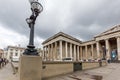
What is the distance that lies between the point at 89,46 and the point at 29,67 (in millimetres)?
48909

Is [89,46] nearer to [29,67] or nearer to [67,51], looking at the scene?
[67,51]

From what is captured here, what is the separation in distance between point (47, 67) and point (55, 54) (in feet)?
132

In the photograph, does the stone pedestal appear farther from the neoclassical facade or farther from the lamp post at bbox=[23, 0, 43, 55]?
the neoclassical facade

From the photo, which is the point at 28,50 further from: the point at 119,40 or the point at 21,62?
the point at 119,40

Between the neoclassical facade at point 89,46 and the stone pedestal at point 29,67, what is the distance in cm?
3583

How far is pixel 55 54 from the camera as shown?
4722 centimetres

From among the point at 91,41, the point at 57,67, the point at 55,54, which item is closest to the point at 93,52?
the point at 91,41

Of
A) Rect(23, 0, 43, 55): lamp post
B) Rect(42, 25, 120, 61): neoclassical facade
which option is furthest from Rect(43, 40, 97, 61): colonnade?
Rect(23, 0, 43, 55): lamp post

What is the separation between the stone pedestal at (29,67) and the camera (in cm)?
523

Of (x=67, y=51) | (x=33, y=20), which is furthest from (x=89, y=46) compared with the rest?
(x=33, y=20)

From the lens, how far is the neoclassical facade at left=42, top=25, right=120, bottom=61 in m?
38.7

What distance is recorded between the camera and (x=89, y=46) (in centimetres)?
5169

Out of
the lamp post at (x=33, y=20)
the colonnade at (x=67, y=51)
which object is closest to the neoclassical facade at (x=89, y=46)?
the colonnade at (x=67, y=51)

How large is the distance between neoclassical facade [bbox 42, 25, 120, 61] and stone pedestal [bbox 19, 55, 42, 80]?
35832 mm
